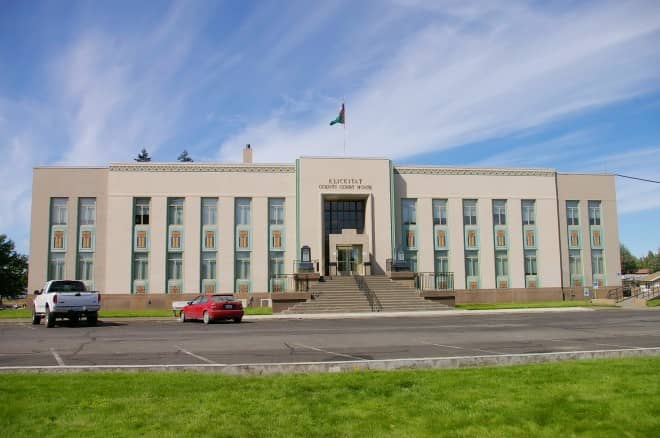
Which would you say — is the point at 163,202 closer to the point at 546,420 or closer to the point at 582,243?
the point at 582,243

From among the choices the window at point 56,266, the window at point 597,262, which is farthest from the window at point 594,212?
the window at point 56,266

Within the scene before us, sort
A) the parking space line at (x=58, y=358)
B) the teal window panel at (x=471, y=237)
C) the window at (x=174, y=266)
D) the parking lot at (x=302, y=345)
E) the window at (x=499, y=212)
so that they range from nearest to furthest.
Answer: the parking space line at (x=58, y=358) < the parking lot at (x=302, y=345) < the window at (x=174, y=266) < the teal window panel at (x=471, y=237) < the window at (x=499, y=212)

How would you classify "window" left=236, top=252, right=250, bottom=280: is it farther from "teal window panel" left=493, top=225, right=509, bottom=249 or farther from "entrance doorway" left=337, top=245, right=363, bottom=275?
"teal window panel" left=493, top=225, right=509, bottom=249

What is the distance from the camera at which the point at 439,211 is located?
153ft

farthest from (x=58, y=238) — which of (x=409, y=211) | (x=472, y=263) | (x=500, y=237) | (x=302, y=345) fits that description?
(x=500, y=237)

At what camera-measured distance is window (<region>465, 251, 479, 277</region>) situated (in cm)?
4634

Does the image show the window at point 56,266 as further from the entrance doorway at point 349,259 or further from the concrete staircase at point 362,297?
the entrance doorway at point 349,259

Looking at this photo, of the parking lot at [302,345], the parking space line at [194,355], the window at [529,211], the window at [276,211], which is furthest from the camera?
the window at [529,211]

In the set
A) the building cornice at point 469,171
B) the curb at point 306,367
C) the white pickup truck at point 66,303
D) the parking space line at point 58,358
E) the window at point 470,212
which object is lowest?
the parking space line at point 58,358

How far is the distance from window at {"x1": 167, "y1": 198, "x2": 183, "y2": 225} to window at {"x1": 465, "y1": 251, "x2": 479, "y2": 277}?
23871 millimetres

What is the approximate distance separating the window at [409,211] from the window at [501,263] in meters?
7.84

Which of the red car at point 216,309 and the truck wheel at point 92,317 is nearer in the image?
the truck wheel at point 92,317

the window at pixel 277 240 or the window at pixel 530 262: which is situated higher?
the window at pixel 277 240

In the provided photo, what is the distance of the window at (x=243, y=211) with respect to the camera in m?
44.8
